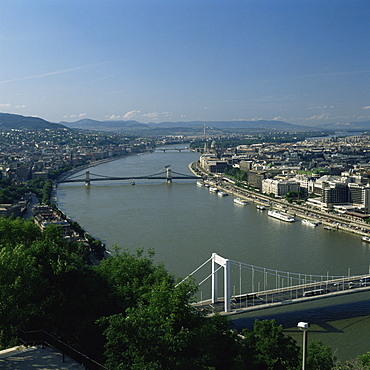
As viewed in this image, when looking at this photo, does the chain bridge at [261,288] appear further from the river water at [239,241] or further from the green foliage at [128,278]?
the green foliage at [128,278]

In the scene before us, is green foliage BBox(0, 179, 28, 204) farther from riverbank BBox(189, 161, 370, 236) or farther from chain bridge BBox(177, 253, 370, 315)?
chain bridge BBox(177, 253, 370, 315)

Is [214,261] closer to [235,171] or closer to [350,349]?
[350,349]

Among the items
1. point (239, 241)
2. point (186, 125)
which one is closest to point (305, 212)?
point (239, 241)

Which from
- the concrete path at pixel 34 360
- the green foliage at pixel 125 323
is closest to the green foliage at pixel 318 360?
the green foliage at pixel 125 323

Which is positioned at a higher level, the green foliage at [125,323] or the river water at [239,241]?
the green foliage at [125,323]

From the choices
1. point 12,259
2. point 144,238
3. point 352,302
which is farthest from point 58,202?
point 12,259

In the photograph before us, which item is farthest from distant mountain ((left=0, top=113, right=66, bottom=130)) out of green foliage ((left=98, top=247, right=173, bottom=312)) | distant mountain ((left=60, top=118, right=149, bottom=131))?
green foliage ((left=98, top=247, right=173, bottom=312))
